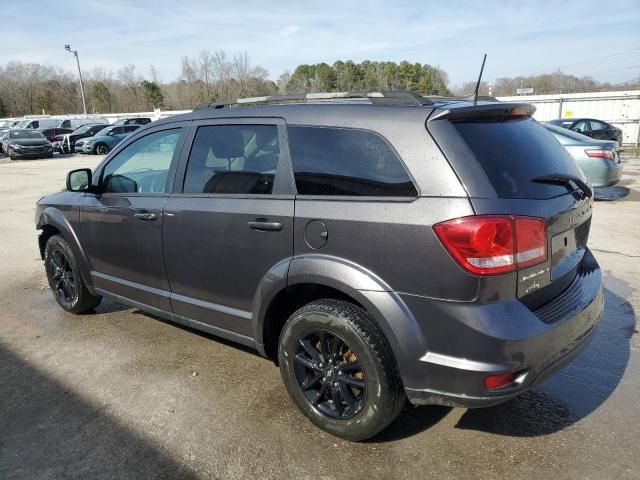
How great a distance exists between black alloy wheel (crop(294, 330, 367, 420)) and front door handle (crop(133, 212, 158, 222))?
1474 mm

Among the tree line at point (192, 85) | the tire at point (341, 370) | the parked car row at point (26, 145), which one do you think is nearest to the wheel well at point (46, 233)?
the tire at point (341, 370)

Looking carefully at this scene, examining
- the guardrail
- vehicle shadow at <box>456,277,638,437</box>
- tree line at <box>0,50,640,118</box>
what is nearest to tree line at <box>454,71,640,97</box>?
tree line at <box>0,50,640,118</box>

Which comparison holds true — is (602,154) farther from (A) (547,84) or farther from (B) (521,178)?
(A) (547,84)

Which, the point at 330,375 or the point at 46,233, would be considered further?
the point at 46,233

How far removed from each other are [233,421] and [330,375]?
70 cm

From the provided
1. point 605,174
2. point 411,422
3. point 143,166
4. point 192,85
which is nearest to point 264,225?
point 411,422

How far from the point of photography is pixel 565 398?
3.19m

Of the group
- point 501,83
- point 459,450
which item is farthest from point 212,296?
point 501,83

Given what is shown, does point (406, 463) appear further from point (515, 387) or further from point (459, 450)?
point (515, 387)

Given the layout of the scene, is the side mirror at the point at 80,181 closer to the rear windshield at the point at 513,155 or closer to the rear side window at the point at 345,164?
the rear side window at the point at 345,164

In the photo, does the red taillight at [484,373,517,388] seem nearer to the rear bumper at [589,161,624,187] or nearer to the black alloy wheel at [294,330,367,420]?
the black alloy wheel at [294,330,367,420]

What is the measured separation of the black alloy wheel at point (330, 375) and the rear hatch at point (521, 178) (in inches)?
37.5

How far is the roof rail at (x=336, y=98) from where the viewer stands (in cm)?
270

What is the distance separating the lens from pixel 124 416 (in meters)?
3.11
